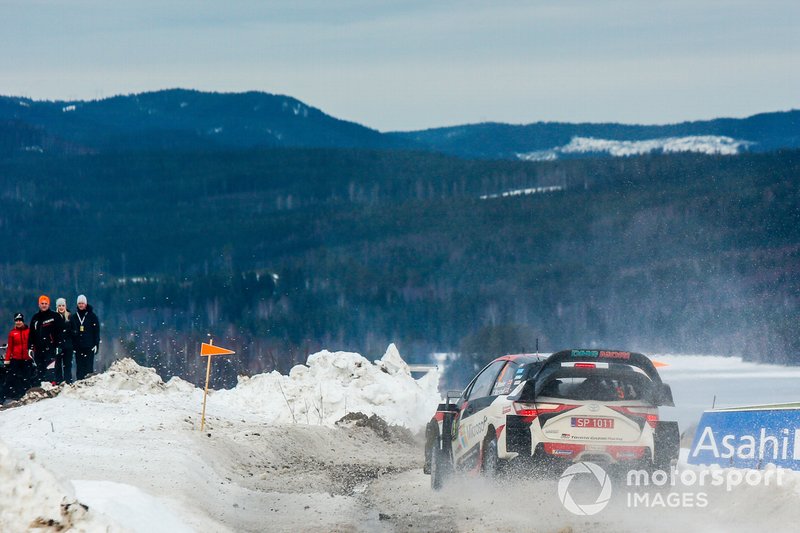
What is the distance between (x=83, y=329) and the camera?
2322 centimetres

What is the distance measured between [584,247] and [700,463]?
17794 cm

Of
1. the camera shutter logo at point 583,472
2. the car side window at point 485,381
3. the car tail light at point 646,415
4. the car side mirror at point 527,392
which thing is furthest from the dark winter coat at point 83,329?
the car tail light at point 646,415

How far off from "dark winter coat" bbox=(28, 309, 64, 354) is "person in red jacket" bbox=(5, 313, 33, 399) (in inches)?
9.3

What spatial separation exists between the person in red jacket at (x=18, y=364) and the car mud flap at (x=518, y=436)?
1227 centimetres

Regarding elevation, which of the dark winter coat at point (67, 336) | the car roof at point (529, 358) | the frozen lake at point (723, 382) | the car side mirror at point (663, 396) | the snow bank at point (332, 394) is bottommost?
the frozen lake at point (723, 382)

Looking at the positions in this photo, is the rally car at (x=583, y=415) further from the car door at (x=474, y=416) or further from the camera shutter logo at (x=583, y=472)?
the car door at (x=474, y=416)

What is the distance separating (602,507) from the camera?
1301cm

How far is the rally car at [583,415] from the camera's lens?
43.2 feet

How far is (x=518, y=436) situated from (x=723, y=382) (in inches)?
2374

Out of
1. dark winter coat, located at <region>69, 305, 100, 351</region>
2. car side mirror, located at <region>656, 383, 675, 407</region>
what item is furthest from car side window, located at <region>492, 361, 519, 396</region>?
dark winter coat, located at <region>69, 305, 100, 351</region>

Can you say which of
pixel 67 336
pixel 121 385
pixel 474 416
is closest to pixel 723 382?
pixel 121 385

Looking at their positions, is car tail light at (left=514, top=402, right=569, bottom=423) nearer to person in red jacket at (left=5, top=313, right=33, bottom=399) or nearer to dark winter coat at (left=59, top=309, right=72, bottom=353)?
dark winter coat at (left=59, top=309, right=72, bottom=353)

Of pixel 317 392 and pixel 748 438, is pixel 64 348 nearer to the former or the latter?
pixel 317 392

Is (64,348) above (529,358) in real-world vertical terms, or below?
below
